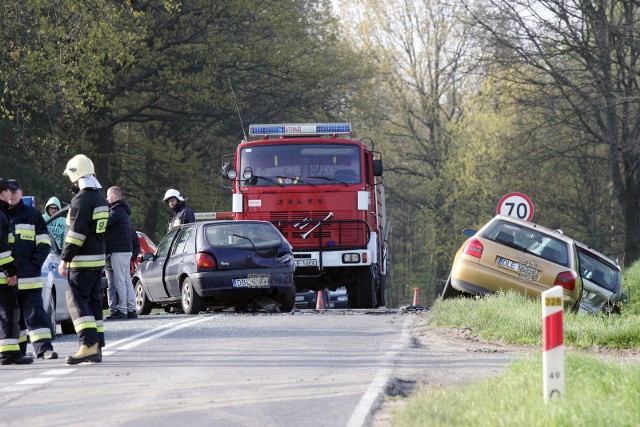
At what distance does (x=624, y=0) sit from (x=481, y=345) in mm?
19656

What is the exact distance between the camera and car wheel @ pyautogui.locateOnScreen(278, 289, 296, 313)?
63.8 feet

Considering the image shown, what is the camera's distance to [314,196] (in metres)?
22.5

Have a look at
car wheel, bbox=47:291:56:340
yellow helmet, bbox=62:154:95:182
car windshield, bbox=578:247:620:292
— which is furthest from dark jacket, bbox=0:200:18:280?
car windshield, bbox=578:247:620:292

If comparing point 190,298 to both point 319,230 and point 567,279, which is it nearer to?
point 319,230

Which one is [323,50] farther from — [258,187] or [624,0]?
[258,187]

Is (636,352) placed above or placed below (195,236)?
below

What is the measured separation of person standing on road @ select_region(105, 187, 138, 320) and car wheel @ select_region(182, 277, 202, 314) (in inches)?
30.4

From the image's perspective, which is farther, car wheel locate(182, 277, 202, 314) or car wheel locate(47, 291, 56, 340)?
car wheel locate(182, 277, 202, 314)

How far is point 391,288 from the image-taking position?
71.3 meters

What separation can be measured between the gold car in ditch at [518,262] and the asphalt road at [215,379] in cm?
354

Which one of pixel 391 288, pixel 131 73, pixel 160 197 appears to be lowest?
pixel 391 288

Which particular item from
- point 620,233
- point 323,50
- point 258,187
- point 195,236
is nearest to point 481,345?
point 195,236

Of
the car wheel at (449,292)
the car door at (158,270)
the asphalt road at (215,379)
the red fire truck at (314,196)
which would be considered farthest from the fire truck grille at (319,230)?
the asphalt road at (215,379)

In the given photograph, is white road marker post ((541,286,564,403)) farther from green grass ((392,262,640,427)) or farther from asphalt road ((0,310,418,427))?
asphalt road ((0,310,418,427))
